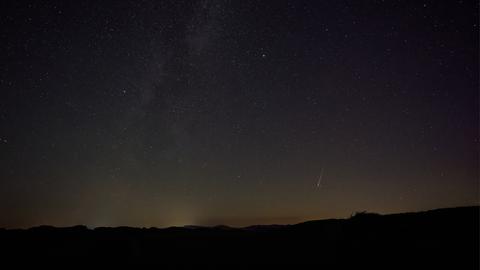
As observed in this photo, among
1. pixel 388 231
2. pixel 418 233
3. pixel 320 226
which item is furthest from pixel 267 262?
pixel 418 233

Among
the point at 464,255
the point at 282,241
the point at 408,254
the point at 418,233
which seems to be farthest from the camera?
the point at 282,241

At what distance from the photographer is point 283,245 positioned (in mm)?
18734

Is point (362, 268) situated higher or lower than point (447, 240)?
lower

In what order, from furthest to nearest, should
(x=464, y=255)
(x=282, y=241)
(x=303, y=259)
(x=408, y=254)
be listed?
(x=282, y=241)
(x=303, y=259)
(x=408, y=254)
(x=464, y=255)

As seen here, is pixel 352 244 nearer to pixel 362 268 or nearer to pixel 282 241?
pixel 362 268

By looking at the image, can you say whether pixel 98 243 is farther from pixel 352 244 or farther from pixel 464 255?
pixel 464 255

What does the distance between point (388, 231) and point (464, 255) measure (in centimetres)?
375

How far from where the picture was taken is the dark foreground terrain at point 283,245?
12609 millimetres

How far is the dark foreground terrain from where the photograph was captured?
41.4 feet

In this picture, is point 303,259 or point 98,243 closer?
point 303,259

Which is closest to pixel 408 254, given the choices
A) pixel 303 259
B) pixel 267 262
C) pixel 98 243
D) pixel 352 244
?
pixel 352 244

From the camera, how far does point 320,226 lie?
1942 centimetres

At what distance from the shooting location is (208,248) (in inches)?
826

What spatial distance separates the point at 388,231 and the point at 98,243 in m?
18.2
